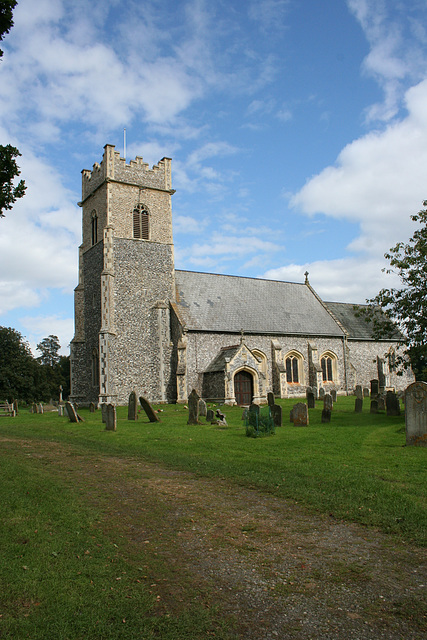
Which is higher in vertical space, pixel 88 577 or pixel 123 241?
pixel 123 241

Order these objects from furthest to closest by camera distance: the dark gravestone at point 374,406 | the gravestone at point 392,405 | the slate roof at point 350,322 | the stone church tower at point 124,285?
the slate roof at point 350,322, the stone church tower at point 124,285, the dark gravestone at point 374,406, the gravestone at point 392,405

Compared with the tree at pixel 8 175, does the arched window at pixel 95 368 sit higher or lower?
lower

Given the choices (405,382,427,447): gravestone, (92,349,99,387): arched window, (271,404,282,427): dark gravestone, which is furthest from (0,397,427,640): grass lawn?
(92,349,99,387): arched window

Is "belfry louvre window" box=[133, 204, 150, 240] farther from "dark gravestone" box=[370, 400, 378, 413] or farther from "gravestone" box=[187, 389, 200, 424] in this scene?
"dark gravestone" box=[370, 400, 378, 413]

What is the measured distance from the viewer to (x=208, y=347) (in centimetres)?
2852

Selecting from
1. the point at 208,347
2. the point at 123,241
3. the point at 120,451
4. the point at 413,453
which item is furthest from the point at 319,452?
the point at 123,241

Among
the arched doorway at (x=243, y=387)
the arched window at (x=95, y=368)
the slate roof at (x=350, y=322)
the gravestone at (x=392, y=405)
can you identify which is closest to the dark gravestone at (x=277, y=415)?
the gravestone at (x=392, y=405)

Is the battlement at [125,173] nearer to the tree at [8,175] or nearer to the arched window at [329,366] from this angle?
the arched window at [329,366]

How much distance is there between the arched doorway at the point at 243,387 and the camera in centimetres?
2689

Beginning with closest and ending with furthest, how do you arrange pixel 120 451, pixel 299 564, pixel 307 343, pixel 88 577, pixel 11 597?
pixel 11 597
pixel 88 577
pixel 299 564
pixel 120 451
pixel 307 343

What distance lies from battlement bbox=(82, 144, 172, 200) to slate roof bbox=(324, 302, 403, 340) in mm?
16352

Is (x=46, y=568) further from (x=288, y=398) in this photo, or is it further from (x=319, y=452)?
(x=288, y=398)

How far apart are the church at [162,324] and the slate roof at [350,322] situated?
1831 mm

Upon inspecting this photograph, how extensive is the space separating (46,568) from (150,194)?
27.8 m
